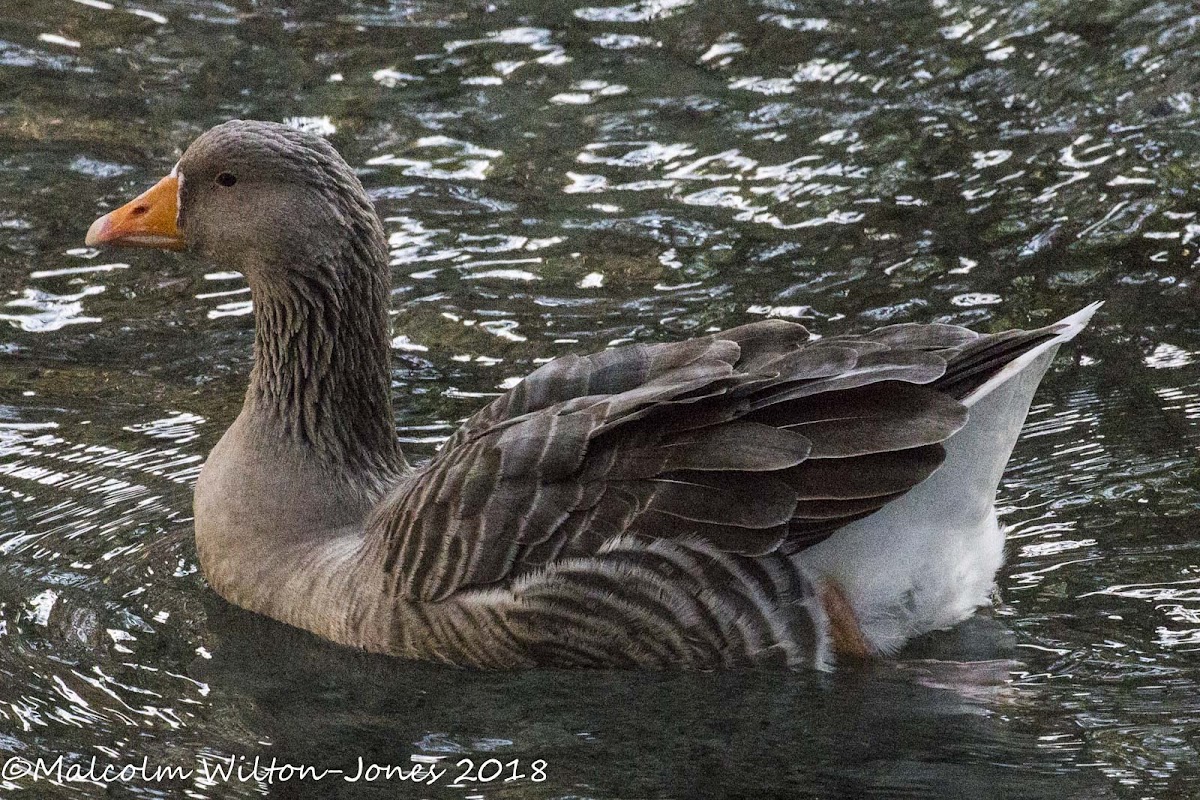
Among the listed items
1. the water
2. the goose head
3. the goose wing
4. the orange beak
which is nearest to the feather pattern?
the goose wing

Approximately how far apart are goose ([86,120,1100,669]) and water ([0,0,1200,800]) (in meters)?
0.17

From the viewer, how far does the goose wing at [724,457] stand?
5.59 m

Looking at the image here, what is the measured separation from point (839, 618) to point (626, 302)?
3.33 m

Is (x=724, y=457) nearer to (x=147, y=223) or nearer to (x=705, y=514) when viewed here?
(x=705, y=514)

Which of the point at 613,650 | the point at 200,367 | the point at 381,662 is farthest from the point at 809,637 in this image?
the point at 200,367

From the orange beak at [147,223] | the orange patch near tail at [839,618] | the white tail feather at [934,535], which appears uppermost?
the orange beak at [147,223]

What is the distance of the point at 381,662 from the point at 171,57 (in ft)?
22.9

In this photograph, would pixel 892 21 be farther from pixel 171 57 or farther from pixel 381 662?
pixel 381 662

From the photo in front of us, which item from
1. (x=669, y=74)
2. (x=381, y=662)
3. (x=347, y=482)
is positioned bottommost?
(x=381, y=662)

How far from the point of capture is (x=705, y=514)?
5.62 meters

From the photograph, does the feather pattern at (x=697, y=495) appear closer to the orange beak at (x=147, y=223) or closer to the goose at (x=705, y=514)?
the goose at (x=705, y=514)

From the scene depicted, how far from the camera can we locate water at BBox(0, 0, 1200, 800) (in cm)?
558

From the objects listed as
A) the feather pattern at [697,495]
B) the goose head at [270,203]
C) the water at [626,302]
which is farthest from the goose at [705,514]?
the goose head at [270,203]

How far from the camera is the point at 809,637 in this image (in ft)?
18.9
